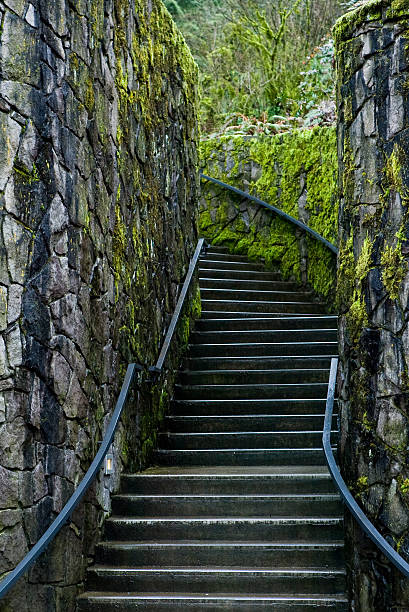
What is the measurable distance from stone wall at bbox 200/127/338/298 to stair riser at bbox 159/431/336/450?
10.7ft

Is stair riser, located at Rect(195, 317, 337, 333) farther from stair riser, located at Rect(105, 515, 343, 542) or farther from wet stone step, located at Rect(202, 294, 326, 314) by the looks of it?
stair riser, located at Rect(105, 515, 343, 542)

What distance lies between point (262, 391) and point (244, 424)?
0.50 meters

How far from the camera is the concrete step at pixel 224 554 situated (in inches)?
202

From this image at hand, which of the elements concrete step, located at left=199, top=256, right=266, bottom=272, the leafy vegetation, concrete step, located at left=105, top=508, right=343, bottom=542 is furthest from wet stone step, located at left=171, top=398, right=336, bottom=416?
the leafy vegetation

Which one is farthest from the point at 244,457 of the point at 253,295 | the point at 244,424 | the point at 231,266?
the point at 231,266

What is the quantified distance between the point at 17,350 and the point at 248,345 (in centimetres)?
410

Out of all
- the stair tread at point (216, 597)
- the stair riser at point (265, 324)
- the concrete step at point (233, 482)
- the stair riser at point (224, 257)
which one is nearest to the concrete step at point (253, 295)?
the stair riser at point (265, 324)

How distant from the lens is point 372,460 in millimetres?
4219

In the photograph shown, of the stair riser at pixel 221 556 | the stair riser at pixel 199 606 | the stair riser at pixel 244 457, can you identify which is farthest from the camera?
the stair riser at pixel 244 457

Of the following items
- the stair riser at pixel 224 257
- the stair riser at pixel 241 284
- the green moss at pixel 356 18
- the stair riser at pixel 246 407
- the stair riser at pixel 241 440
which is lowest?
the stair riser at pixel 241 440

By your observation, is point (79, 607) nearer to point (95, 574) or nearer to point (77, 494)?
point (95, 574)

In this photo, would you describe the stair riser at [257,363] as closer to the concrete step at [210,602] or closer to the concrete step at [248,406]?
the concrete step at [248,406]

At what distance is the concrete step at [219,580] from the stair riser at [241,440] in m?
1.61

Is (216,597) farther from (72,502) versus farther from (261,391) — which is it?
(261,391)
